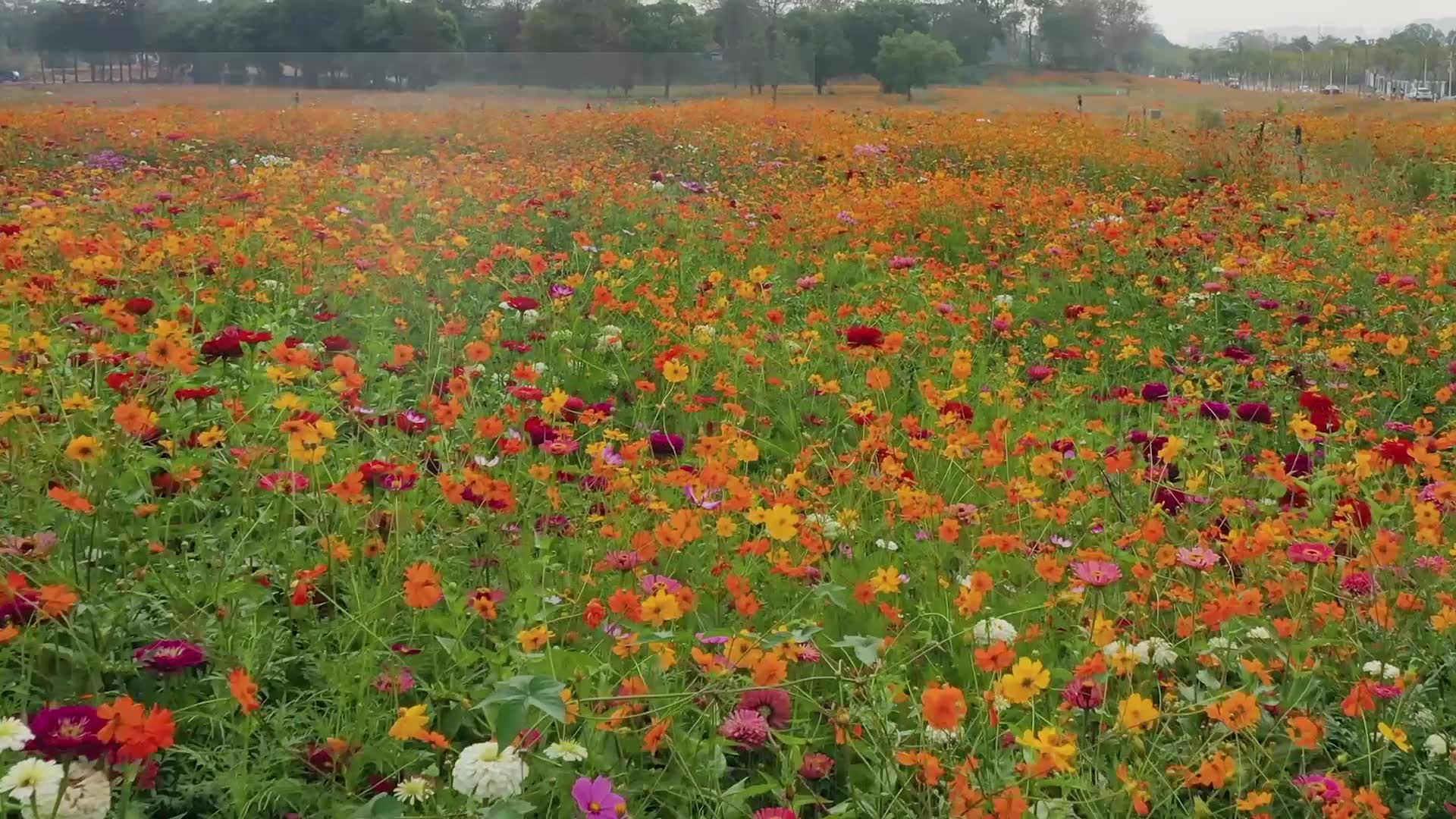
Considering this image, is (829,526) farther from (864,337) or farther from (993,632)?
(864,337)

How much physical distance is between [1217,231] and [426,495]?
5.02 meters

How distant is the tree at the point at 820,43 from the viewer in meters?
30.9

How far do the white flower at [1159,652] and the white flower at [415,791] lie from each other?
3.61 ft

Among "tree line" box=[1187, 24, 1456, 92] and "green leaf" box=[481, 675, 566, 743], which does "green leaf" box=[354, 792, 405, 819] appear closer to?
"green leaf" box=[481, 675, 566, 743]

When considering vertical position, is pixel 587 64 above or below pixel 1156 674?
above

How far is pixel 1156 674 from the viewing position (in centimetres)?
174

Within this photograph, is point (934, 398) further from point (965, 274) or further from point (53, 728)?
point (965, 274)

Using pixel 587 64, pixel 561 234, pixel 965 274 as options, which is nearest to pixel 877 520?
pixel 965 274

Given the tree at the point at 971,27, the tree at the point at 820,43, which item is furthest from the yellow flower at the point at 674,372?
the tree at the point at 971,27

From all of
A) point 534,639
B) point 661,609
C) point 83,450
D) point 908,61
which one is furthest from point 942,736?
point 908,61

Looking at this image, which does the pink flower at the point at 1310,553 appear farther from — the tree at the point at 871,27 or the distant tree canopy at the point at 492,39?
the tree at the point at 871,27

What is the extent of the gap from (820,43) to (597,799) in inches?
1308

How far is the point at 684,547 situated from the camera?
2.01 m

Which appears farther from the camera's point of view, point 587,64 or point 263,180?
point 587,64
